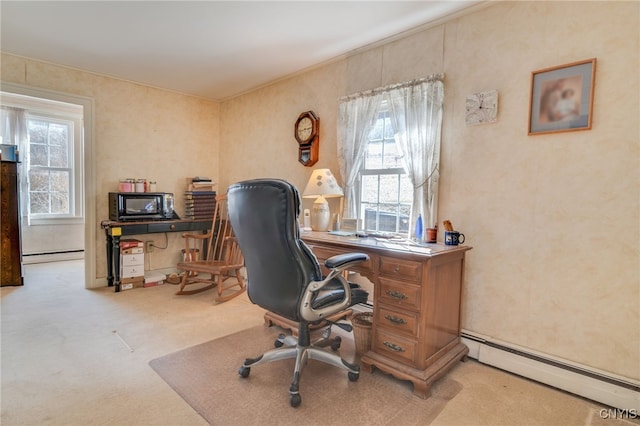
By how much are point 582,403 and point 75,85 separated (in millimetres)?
5295

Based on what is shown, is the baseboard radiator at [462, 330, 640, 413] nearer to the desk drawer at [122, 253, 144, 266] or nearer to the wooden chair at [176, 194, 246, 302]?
the wooden chair at [176, 194, 246, 302]

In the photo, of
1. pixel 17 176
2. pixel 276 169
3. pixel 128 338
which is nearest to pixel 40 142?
pixel 17 176

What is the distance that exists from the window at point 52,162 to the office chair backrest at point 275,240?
486 centimetres

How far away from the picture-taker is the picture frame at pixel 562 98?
1903 millimetres

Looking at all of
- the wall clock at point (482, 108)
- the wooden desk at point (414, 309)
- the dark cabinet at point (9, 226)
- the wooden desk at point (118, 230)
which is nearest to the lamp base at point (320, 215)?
the wooden desk at point (414, 309)

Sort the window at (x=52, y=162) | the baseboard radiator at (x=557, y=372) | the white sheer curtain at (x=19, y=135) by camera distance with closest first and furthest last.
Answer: the baseboard radiator at (x=557, y=372) → the white sheer curtain at (x=19, y=135) → the window at (x=52, y=162)

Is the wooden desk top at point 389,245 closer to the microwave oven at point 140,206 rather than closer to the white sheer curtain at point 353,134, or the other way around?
the white sheer curtain at point 353,134

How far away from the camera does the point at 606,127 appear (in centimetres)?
185

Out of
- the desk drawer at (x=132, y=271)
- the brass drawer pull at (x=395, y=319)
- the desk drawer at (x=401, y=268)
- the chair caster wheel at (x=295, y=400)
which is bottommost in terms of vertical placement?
the chair caster wheel at (x=295, y=400)

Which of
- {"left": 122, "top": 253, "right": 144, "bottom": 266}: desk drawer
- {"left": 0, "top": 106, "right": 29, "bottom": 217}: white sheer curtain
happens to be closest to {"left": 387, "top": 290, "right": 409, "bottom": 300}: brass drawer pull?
{"left": 122, "top": 253, "right": 144, "bottom": 266}: desk drawer

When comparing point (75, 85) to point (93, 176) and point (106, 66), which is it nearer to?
point (106, 66)

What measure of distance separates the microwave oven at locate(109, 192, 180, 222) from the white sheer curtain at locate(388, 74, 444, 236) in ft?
10.0

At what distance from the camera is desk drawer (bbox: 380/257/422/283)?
1933 mm

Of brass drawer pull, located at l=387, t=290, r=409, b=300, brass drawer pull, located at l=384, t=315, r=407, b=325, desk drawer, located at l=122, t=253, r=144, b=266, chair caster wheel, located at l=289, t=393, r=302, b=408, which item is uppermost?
brass drawer pull, located at l=387, t=290, r=409, b=300
